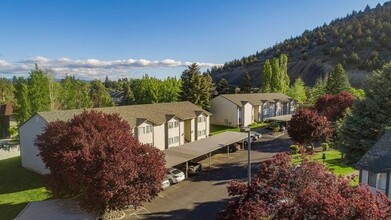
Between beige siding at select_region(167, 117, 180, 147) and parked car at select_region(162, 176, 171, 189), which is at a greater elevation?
beige siding at select_region(167, 117, 180, 147)

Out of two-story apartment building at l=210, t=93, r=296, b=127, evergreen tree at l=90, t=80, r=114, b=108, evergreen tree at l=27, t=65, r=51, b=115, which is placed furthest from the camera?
evergreen tree at l=90, t=80, r=114, b=108

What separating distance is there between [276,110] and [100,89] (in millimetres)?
53209

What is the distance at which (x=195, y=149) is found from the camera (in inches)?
1421

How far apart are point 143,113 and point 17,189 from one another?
697 inches

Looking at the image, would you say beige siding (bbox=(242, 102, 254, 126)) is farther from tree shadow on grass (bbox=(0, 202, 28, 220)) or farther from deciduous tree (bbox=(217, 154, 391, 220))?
deciduous tree (bbox=(217, 154, 391, 220))

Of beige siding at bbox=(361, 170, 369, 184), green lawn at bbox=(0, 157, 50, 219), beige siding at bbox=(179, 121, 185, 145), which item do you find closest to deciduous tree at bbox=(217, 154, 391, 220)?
beige siding at bbox=(361, 170, 369, 184)

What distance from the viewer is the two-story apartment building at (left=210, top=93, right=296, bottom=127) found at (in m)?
63.1

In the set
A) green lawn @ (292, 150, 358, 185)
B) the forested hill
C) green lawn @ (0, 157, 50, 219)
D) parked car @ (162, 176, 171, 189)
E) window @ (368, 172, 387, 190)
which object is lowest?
green lawn @ (0, 157, 50, 219)

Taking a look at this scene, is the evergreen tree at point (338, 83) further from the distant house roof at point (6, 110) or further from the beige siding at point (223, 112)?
the distant house roof at point (6, 110)

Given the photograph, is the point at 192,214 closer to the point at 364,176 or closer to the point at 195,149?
the point at 195,149

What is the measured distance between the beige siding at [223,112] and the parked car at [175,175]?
3245 centimetres

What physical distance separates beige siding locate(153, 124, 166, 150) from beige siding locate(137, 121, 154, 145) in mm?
762

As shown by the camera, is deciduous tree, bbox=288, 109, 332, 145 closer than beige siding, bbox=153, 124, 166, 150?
Yes

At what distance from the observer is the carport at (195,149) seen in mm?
32000
